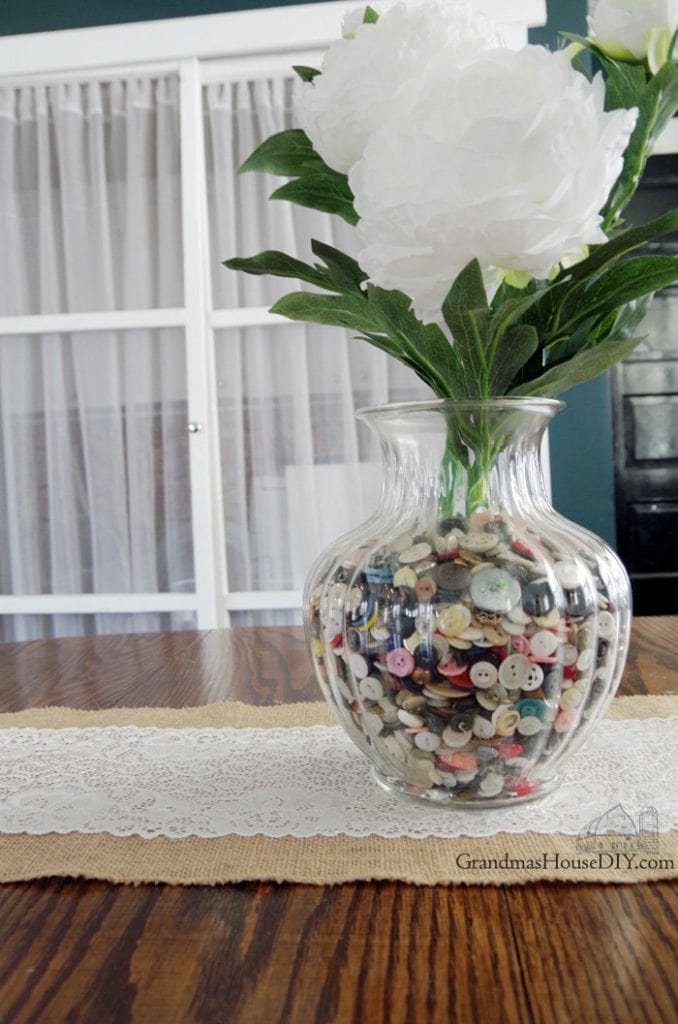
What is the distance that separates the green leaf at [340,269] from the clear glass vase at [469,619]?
0.08 m

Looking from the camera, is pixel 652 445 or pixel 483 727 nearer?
pixel 483 727

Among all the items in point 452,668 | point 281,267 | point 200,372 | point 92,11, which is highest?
point 92,11

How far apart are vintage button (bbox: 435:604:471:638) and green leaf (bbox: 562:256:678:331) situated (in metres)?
0.16

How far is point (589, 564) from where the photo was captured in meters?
0.48

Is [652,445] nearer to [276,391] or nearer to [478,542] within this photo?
[276,391]

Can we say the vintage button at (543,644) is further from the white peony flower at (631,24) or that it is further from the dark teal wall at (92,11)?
the dark teal wall at (92,11)

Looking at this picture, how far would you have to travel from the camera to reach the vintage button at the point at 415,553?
46cm

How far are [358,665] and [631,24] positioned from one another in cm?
37

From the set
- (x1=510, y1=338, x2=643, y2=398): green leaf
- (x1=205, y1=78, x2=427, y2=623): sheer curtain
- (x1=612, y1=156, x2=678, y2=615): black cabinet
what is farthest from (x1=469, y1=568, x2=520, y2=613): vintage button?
(x1=612, y1=156, x2=678, y2=615): black cabinet

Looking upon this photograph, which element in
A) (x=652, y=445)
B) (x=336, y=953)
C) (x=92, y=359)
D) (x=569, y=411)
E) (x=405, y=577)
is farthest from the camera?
(x=652, y=445)

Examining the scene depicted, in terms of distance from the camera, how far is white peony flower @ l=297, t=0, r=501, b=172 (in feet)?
1.35

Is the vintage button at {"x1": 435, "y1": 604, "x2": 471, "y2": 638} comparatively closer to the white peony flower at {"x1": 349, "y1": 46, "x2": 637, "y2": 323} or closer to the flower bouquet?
the flower bouquet

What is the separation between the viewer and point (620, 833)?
0.47 meters

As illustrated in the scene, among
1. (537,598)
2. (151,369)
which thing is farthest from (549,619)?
(151,369)
